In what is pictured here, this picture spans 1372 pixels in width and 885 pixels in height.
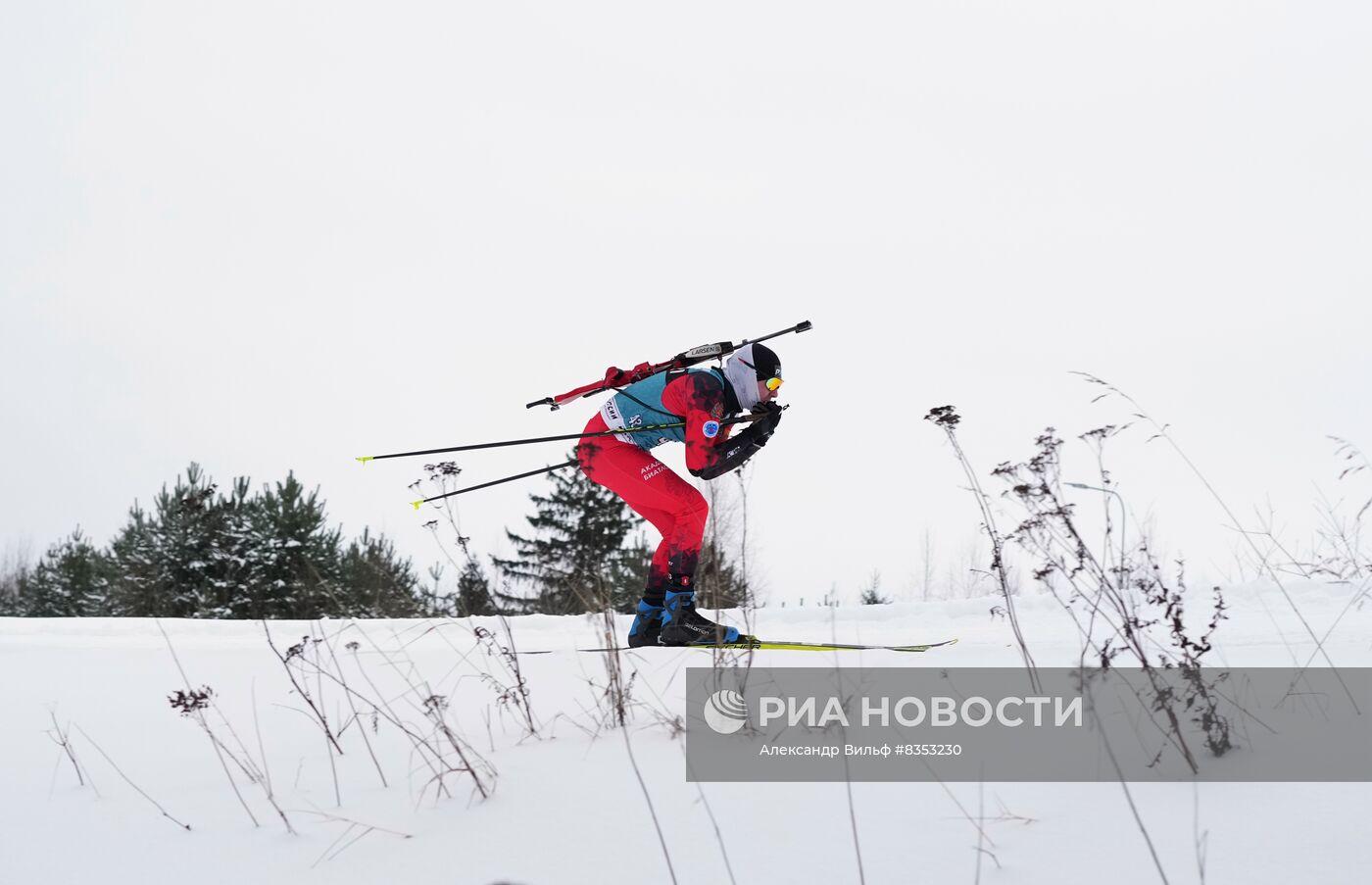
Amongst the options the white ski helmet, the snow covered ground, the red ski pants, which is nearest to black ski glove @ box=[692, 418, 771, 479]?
the white ski helmet

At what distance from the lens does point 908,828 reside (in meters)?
2.11

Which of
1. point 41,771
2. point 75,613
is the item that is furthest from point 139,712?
point 75,613

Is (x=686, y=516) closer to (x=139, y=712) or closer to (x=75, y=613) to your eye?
(x=139, y=712)

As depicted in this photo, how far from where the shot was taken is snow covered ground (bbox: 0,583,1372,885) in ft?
6.21

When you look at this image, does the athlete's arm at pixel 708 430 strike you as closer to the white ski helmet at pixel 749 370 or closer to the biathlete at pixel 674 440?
the biathlete at pixel 674 440

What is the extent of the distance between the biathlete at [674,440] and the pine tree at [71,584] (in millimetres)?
31695

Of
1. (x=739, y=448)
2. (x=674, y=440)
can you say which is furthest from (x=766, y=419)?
(x=674, y=440)

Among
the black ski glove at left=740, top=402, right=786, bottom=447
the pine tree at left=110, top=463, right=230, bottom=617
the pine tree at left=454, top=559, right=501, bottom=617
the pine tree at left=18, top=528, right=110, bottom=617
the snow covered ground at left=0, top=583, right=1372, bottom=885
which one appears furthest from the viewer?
the pine tree at left=18, top=528, right=110, bottom=617

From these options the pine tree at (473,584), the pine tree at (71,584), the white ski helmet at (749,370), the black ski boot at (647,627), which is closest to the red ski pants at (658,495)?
the black ski boot at (647,627)

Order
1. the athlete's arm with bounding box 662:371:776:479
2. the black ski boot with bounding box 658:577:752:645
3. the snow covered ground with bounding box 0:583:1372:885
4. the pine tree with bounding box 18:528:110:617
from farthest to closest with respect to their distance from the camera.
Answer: the pine tree with bounding box 18:528:110:617
the black ski boot with bounding box 658:577:752:645
the athlete's arm with bounding box 662:371:776:479
the snow covered ground with bounding box 0:583:1372:885

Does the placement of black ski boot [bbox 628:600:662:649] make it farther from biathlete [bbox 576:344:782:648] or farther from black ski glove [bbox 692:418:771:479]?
black ski glove [bbox 692:418:771:479]

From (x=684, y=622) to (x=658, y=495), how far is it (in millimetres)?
806

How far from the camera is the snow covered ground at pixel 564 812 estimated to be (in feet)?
6.21

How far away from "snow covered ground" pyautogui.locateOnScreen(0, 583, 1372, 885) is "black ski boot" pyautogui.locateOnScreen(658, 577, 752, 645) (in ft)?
1.50
